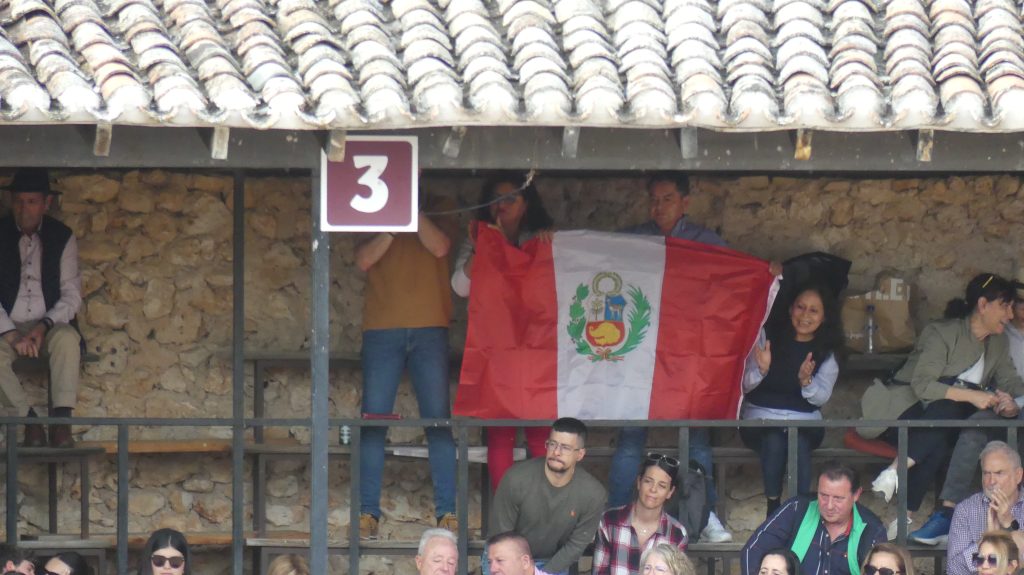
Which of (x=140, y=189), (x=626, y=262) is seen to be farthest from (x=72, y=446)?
(x=626, y=262)

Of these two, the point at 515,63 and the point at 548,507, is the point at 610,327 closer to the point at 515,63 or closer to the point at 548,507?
the point at 548,507

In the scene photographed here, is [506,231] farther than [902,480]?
Yes

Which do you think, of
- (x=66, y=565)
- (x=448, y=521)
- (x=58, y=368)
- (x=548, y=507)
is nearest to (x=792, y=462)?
(x=548, y=507)

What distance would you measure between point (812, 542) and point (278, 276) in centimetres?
306

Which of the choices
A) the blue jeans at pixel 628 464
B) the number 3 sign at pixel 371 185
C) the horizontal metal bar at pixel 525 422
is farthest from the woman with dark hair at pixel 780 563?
the number 3 sign at pixel 371 185

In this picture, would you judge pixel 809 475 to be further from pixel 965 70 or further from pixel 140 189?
pixel 140 189

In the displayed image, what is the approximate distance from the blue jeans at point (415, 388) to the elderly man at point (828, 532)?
1469 mm

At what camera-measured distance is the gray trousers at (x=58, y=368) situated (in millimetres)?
9094

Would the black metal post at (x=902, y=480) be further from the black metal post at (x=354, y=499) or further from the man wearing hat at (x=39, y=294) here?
the man wearing hat at (x=39, y=294)

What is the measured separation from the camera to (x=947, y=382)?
30.1 ft

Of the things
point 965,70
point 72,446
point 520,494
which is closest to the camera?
point 965,70

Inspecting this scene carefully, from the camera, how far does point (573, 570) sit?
8.77 metres

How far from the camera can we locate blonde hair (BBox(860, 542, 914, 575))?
8.01 metres

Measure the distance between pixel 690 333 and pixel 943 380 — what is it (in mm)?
1236
